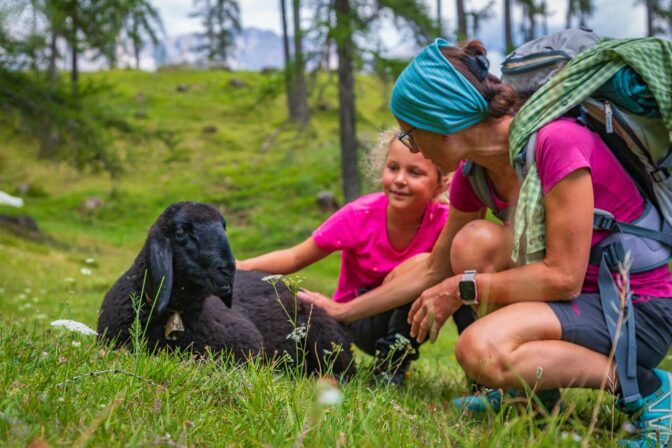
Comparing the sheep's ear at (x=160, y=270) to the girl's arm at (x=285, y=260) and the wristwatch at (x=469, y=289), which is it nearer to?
the girl's arm at (x=285, y=260)

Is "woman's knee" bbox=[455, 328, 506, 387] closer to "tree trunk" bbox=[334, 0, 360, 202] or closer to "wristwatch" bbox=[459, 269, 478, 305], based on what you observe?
"wristwatch" bbox=[459, 269, 478, 305]

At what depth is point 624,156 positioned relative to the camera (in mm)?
3574

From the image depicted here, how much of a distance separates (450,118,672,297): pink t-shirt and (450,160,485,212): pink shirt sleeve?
0.89 meters

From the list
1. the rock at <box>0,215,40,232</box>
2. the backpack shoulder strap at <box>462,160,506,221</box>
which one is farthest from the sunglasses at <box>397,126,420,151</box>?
the rock at <box>0,215,40,232</box>

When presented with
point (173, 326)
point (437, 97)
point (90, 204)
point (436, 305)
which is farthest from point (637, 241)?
point (90, 204)

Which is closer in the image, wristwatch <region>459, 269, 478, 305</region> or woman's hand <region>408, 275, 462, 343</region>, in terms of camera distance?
wristwatch <region>459, 269, 478, 305</region>

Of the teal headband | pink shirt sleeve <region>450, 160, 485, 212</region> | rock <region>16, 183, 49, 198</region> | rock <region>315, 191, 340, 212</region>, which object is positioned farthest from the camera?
rock <region>16, 183, 49, 198</region>

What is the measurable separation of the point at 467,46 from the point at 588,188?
111 cm

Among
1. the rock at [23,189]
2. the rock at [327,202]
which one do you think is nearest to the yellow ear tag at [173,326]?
the rock at [327,202]

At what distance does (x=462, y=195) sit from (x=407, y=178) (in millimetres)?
696

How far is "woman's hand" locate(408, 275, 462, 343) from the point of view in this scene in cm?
391

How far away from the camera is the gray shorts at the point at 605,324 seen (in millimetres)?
3551

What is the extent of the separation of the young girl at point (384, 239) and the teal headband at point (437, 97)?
1.23m

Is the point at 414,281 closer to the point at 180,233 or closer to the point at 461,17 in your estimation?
the point at 180,233
